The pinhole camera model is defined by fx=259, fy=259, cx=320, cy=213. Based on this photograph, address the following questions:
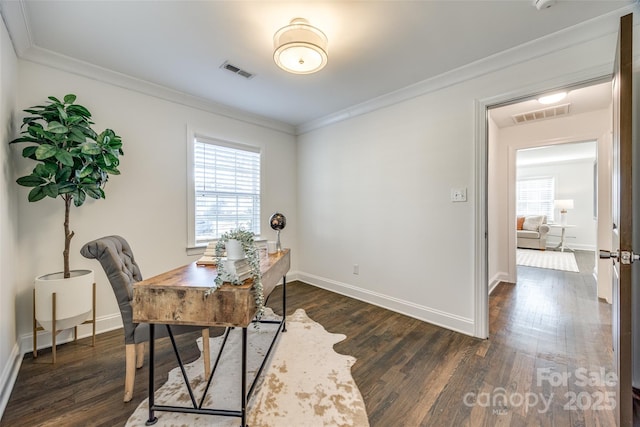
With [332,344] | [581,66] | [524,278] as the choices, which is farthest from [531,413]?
[524,278]

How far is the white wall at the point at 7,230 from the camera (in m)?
1.67

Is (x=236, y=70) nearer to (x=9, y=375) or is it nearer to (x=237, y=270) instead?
(x=237, y=270)

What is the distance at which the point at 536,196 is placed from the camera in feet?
26.9

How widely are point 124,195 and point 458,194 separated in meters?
3.36

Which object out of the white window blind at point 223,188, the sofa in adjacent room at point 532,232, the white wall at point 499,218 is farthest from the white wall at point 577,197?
the white window blind at point 223,188

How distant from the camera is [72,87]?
7.84 ft

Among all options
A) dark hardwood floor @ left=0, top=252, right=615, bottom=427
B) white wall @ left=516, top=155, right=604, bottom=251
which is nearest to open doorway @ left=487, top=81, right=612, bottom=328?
dark hardwood floor @ left=0, top=252, right=615, bottom=427

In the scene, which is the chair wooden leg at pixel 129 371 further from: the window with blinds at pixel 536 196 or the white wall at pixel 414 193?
the window with blinds at pixel 536 196

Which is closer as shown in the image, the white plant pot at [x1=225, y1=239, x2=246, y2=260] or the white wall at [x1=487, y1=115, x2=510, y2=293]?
the white plant pot at [x1=225, y1=239, x2=246, y2=260]

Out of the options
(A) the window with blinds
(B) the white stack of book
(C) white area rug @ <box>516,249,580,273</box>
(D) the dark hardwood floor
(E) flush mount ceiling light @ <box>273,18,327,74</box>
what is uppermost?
(E) flush mount ceiling light @ <box>273,18,327,74</box>

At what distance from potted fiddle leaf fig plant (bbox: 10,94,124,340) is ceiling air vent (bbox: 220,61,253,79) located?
116 centimetres

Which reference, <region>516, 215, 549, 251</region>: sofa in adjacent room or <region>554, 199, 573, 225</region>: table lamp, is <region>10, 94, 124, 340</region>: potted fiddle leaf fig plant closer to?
<region>516, 215, 549, 251</region>: sofa in adjacent room

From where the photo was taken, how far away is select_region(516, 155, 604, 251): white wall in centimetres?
731

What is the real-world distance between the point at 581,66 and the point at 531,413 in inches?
95.5
